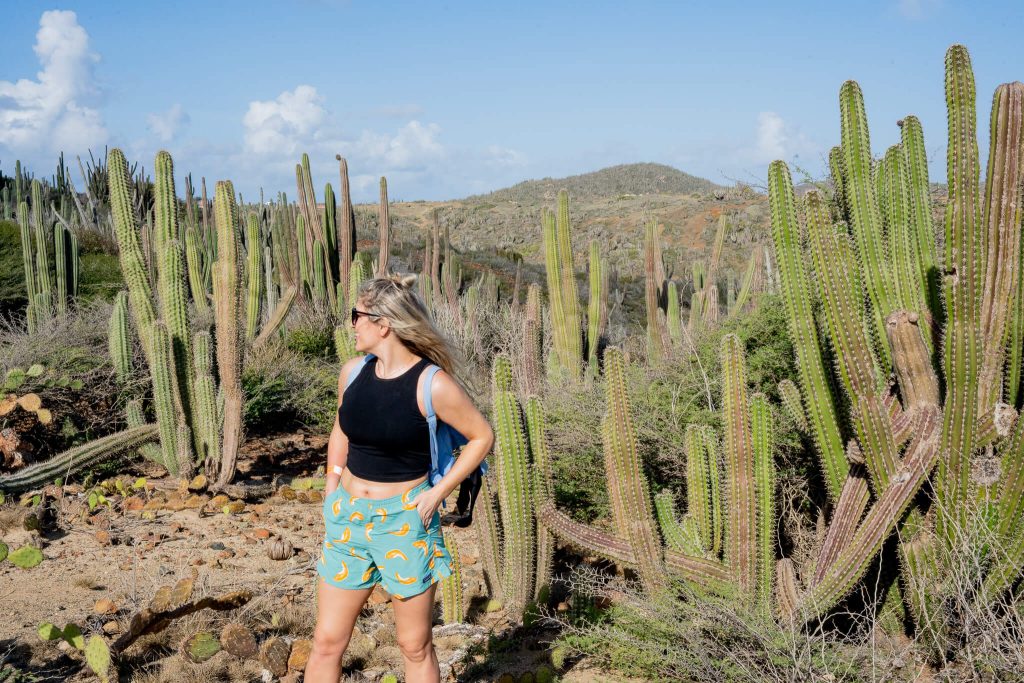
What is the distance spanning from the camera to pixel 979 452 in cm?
381

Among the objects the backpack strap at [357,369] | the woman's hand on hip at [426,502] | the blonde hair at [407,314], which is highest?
the blonde hair at [407,314]

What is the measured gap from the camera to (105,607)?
4.42 m

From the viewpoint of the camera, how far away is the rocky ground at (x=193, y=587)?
396cm

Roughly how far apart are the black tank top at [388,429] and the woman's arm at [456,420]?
75mm

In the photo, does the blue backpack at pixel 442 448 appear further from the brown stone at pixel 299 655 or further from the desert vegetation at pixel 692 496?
the brown stone at pixel 299 655

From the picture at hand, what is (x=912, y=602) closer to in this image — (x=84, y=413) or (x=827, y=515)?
(x=827, y=515)

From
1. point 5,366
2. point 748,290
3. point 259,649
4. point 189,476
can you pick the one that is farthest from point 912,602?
point 748,290

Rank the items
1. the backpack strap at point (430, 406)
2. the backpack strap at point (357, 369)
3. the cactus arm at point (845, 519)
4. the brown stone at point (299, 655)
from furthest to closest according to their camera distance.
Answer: the brown stone at point (299, 655) < the cactus arm at point (845, 519) < the backpack strap at point (357, 369) < the backpack strap at point (430, 406)

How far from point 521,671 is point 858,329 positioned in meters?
2.14

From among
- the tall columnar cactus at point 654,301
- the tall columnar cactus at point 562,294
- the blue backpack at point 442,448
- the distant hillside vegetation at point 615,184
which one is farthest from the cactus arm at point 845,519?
the distant hillside vegetation at point 615,184

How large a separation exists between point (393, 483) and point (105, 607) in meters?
2.32

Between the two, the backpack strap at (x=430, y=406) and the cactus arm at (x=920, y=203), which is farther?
the cactus arm at (x=920, y=203)

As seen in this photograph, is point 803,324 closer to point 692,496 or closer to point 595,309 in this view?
point 692,496

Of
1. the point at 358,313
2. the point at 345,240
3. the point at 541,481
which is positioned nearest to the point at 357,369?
the point at 358,313
